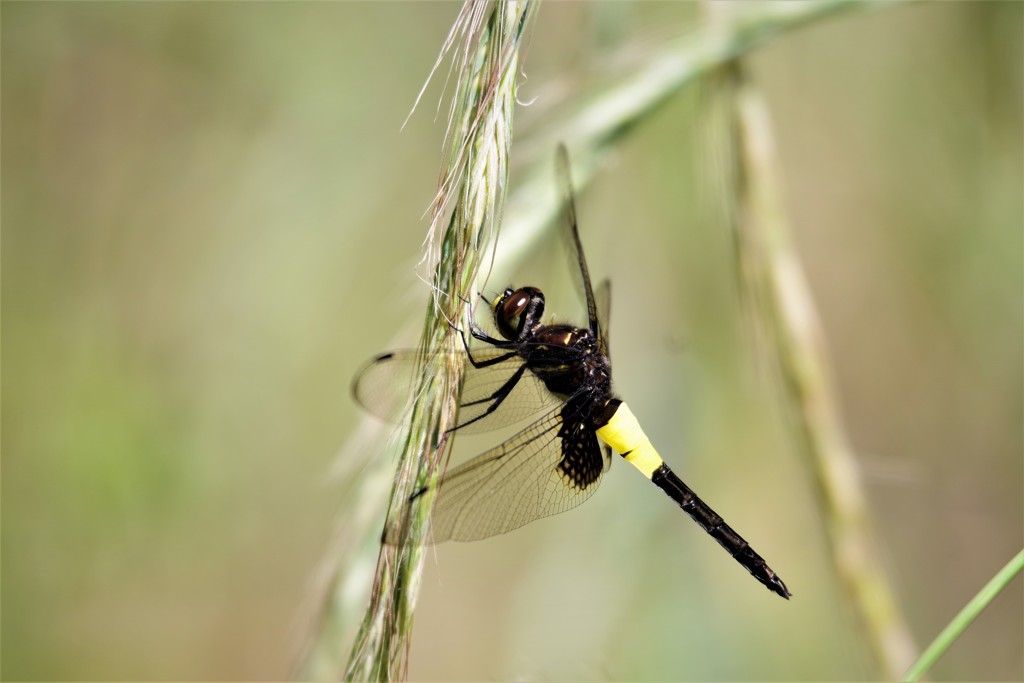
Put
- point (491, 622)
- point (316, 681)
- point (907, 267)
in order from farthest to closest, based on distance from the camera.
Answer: point (491, 622)
point (907, 267)
point (316, 681)

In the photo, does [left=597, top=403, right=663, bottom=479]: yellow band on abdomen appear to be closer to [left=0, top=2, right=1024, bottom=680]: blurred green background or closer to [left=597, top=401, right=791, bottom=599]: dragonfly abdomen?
[left=597, top=401, right=791, bottom=599]: dragonfly abdomen

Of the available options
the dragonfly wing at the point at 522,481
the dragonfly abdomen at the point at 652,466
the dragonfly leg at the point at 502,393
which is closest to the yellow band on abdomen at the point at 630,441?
the dragonfly abdomen at the point at 652,466

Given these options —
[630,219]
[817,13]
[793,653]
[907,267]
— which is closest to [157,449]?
[630,219]

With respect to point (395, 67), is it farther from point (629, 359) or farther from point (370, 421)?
point (370, 421)

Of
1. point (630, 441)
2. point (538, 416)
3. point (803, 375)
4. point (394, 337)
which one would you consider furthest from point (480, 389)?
point (394, 337)

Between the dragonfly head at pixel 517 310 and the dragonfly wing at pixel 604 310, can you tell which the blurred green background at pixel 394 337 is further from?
the dragonfly head at pixel 517 310

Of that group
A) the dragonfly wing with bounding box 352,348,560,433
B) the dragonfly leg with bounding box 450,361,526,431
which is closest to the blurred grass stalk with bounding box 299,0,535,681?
the dragonfly wing with bounding box 352,348,560,433

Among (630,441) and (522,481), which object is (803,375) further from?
(522,481)
